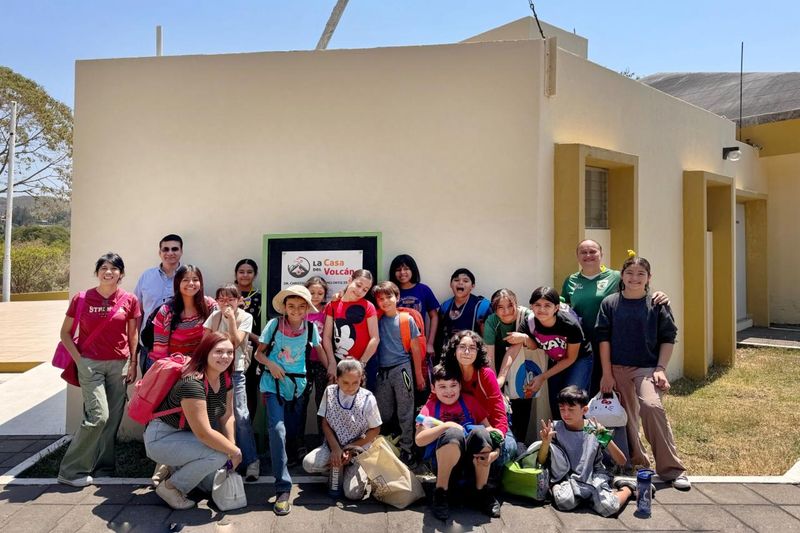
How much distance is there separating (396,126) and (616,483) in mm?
3468

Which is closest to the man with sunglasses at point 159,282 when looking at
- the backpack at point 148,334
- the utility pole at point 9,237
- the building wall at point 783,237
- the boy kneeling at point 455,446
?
the backpack at point 148,334

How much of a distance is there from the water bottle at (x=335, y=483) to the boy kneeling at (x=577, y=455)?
54.6 inches

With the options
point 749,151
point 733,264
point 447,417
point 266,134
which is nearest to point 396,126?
point 266,134

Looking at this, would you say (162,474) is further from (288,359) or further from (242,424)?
(288,359)

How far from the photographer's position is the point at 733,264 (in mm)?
8633

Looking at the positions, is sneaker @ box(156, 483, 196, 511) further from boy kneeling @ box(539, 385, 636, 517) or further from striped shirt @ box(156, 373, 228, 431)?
boy kneeling @ box(539, 385, 636, 517)

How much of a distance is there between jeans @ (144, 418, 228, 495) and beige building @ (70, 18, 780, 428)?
77.2 inches

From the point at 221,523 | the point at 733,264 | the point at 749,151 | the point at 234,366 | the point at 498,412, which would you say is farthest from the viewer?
the point at 749,151

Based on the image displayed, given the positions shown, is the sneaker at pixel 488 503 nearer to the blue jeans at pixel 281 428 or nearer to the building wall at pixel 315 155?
the blue jeans at pixel 281 428

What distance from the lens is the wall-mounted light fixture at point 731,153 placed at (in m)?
8.80

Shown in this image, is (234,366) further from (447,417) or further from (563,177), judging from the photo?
(563,177)

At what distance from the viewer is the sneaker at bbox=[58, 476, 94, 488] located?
4.29 metres

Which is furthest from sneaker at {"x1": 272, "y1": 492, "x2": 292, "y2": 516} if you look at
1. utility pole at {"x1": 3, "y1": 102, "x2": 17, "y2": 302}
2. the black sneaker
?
utility pole at {"x1": 3, "y1": 102, "x2": 17, "y2": 302}

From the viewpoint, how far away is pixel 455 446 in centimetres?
377
